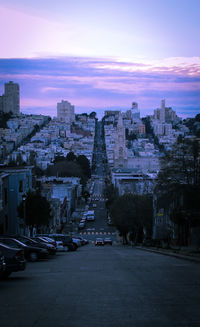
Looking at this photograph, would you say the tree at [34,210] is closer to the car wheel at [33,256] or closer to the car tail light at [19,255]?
the car wheel at [33,256]

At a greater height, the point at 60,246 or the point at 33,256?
the point at 33,256

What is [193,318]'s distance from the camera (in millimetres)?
9969

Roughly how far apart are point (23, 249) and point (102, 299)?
9.75m

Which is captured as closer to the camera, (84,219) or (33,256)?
(33,256)

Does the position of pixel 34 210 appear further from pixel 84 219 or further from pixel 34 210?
pixel 84 219

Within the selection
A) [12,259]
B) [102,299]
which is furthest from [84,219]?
[102,299]

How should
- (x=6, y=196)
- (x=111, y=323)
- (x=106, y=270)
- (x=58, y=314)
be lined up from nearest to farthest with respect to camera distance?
(x=111, y=323), (x=58, y=314), (x=106, y=270), (x=6, y=196)

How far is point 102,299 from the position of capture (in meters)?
12.5

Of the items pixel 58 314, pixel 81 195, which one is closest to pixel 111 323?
pixel 58 314

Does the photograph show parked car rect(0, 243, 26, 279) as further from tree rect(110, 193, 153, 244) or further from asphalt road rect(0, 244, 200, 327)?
tree rect(110, 193, 153, 244)

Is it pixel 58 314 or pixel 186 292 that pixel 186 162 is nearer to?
pixel 186 292

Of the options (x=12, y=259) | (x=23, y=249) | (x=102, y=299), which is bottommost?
(x=102, y=299)

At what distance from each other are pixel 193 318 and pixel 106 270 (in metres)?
10.8

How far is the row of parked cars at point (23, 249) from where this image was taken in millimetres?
16969
